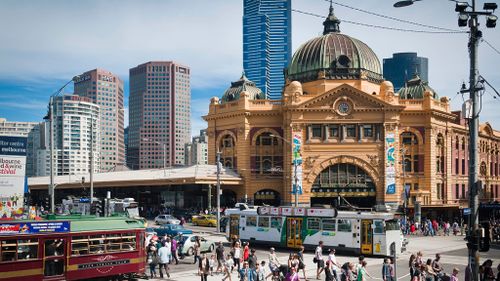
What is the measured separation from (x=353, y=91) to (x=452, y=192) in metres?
22.2

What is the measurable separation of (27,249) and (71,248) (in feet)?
6.91

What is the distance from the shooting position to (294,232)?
40469 millimetres

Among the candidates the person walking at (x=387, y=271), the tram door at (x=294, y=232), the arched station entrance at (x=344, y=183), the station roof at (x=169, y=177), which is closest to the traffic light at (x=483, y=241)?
the person walking at (x=387, y=271)

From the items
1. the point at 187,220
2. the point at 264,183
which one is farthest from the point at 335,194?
the point at 187,220

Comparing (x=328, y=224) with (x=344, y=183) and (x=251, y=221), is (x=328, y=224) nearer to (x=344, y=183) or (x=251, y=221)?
(x=251, y=221)

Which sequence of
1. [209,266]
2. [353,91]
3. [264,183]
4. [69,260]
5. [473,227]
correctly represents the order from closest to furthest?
[473,227] < [69,260] < [209,266] < [353,91] < [264,183]

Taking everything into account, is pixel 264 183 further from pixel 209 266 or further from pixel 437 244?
pixel 209 266

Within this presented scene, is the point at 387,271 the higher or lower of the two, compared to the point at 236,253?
higher

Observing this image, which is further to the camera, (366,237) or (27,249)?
(366,237)

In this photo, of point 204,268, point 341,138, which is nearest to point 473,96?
point 204,268

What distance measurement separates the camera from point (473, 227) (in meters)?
18.2

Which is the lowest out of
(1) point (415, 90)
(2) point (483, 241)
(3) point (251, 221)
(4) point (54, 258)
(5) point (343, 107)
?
(3) point (251, 221)

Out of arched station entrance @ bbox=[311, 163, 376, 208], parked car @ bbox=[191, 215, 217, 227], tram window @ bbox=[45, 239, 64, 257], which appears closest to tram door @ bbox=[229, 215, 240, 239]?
parked car @ bbox=[191, 215, 217, 227]

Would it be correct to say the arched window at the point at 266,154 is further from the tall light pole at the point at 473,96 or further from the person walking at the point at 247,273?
the tall light pole at the point at 473,96
